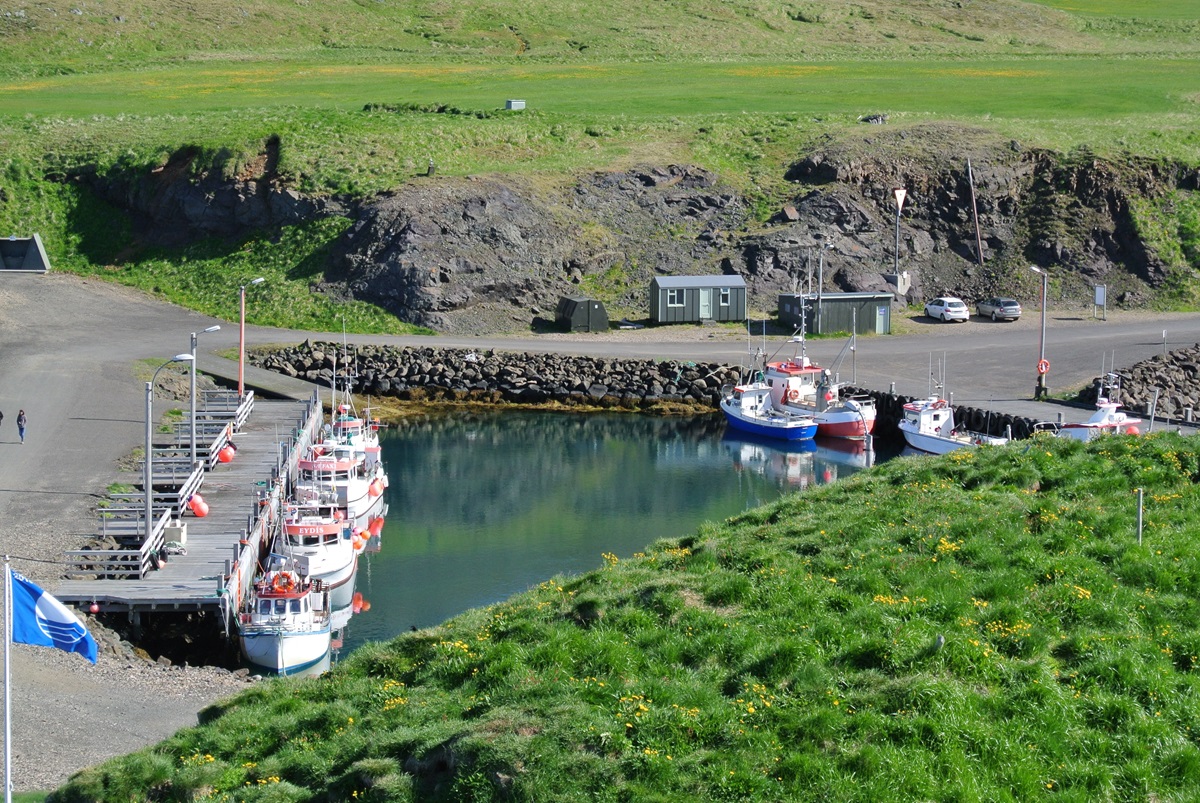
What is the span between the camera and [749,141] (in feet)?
296

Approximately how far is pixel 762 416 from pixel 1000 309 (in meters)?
19.8

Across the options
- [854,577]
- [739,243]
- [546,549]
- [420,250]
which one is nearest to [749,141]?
[739,243]

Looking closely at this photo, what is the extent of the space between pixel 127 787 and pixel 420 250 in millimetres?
59493

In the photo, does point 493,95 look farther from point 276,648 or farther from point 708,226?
point 276,648

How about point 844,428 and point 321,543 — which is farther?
point 844,428

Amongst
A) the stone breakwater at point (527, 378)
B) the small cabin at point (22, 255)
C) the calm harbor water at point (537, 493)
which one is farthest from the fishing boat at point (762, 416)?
the small cabin at point (22, 255)

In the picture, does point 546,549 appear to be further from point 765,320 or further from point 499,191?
point 499,191

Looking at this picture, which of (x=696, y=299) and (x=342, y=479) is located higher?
(x=696, y=299)

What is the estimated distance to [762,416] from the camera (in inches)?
2494

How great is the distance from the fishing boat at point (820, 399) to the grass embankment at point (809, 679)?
38.3 m

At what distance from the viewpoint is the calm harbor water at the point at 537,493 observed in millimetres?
41844

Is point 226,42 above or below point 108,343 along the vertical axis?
above

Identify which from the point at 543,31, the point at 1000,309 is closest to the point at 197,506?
the point at 1000,309

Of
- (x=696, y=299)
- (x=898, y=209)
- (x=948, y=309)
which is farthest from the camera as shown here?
(x=898, y=209)
